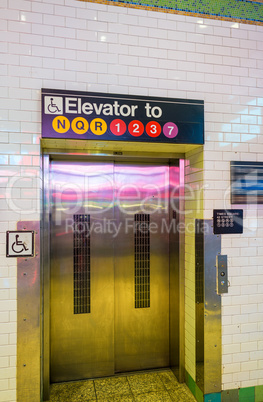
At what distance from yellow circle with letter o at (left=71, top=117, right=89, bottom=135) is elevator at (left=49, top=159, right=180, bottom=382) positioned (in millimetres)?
675

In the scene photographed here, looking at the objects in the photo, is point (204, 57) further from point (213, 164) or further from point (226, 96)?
point (213, 164)

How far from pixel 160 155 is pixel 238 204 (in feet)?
3.12

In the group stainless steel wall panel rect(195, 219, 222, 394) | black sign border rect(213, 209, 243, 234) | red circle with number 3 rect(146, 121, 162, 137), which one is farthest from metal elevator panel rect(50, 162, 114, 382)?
black sign border rect(213, 209, 243, 234)

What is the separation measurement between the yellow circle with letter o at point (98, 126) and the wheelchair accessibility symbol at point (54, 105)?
28cm

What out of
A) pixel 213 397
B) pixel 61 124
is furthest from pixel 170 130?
pixel 213 397

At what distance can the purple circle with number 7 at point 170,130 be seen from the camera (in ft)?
8.64

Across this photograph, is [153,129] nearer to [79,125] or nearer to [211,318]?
[79,125]

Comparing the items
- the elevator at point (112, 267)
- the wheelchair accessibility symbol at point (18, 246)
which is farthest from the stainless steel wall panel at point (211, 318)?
the wheelchair accessibility symbol at point (18, 246)

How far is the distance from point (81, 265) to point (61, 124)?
1.51 meters

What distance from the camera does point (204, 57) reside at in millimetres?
2799

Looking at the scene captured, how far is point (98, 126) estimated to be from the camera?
251 cm

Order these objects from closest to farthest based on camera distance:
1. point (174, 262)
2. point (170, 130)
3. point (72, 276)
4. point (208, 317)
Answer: point (170, 130), point (208, 317), point (72, 276), point (174, 262)

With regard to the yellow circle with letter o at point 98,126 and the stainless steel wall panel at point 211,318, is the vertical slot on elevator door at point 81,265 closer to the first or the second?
the yellow circle with letter o at point 98,126

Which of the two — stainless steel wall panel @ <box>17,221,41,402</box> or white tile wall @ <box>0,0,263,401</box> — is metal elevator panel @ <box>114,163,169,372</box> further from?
stainless steel wall panel @ <box>17,221,41,402</box>
